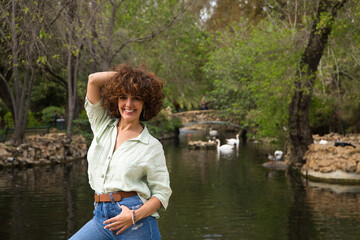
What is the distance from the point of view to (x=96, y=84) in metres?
3.36

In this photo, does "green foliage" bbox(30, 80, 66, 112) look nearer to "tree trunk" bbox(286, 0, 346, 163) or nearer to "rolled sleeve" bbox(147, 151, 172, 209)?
"tree trunk" bbox(286, 0, 346, 163)

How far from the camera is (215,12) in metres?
45.7

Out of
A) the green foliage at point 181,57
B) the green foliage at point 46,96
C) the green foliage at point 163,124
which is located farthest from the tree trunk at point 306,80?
the green foliage at point 46,96

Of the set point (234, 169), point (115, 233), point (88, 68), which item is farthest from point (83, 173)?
point (115, 233)

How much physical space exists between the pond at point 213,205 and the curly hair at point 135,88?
636 cm

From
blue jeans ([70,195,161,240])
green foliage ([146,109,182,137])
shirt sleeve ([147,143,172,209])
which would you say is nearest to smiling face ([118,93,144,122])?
shirt sleeve ([147,143,172,209])

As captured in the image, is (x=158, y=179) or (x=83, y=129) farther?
(x=83, y=129)

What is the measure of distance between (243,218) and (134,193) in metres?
8.28

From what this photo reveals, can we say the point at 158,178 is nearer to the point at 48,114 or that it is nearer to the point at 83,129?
the point at 83,129

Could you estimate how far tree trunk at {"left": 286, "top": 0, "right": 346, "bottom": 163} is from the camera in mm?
16594

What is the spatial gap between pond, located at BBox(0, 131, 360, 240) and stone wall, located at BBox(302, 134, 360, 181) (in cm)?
66

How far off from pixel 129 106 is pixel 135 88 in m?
0.13

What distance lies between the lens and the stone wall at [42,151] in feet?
65.0

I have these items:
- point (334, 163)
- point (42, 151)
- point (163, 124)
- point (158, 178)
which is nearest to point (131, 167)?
point (158, 178)
